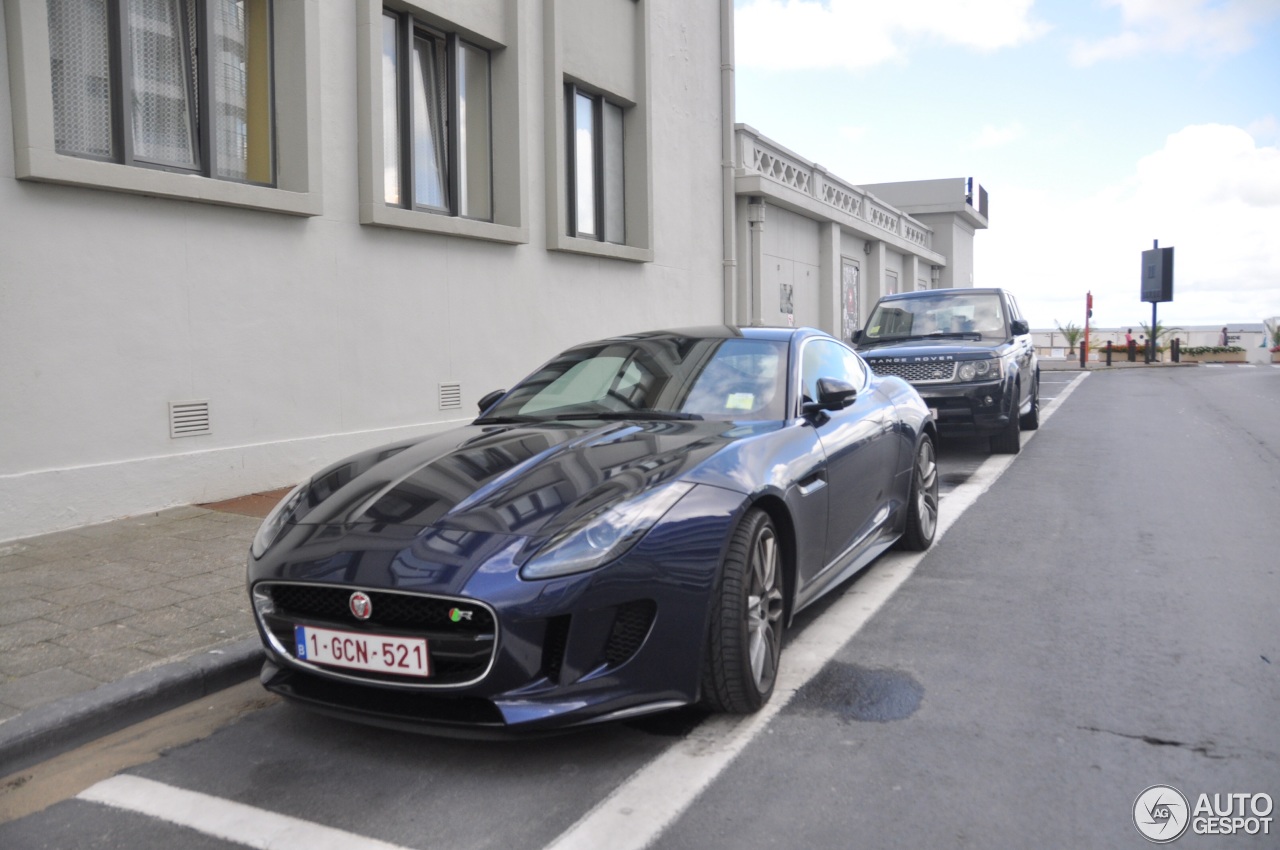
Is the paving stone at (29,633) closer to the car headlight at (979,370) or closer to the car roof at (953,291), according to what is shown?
the car headlight at (979,370)

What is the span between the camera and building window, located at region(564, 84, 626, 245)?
13055 millimetres

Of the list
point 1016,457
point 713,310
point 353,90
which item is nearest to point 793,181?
point 713,310

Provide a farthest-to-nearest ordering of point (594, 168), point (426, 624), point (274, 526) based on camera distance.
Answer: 1. point (594, 168)
2. point (274, 526)
3. point (426, 624)

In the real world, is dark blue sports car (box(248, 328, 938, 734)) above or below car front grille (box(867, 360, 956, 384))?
below

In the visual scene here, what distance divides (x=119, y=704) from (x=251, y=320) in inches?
185

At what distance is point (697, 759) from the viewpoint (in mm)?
3387

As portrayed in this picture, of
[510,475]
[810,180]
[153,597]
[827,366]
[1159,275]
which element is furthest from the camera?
[1159,275]

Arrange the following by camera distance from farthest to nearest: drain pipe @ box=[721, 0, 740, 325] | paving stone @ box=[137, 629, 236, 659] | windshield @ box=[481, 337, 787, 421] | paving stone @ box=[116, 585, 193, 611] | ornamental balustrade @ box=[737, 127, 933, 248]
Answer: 1. ornamental balustrade @ box=[737, 127, 933, 248]
2. drain pipe @ box=[721, 0, 740, 325]
3. paving stone @ box=[116, 585, 193, 611]
4. windshield @ box=[481, 337, 787, 421]
5. paving stone @ box=[137, 629, 236, 659]

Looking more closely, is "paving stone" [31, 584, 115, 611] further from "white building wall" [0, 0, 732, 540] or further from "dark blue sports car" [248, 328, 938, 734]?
"dark blue sports car" [248, 328, 938, 734]

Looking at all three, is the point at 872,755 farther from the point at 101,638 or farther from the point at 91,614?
the point at 91,614

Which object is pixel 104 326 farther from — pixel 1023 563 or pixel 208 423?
pixel 1023 563

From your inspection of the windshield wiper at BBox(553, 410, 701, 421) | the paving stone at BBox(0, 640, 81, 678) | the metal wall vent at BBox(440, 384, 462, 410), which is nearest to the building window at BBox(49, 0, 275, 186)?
the metal wall vent at BBox(440, 384, 462, 410)

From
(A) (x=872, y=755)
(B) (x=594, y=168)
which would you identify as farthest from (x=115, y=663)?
(B) (x=594, y=168)

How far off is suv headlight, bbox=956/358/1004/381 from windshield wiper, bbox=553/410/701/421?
650cm
